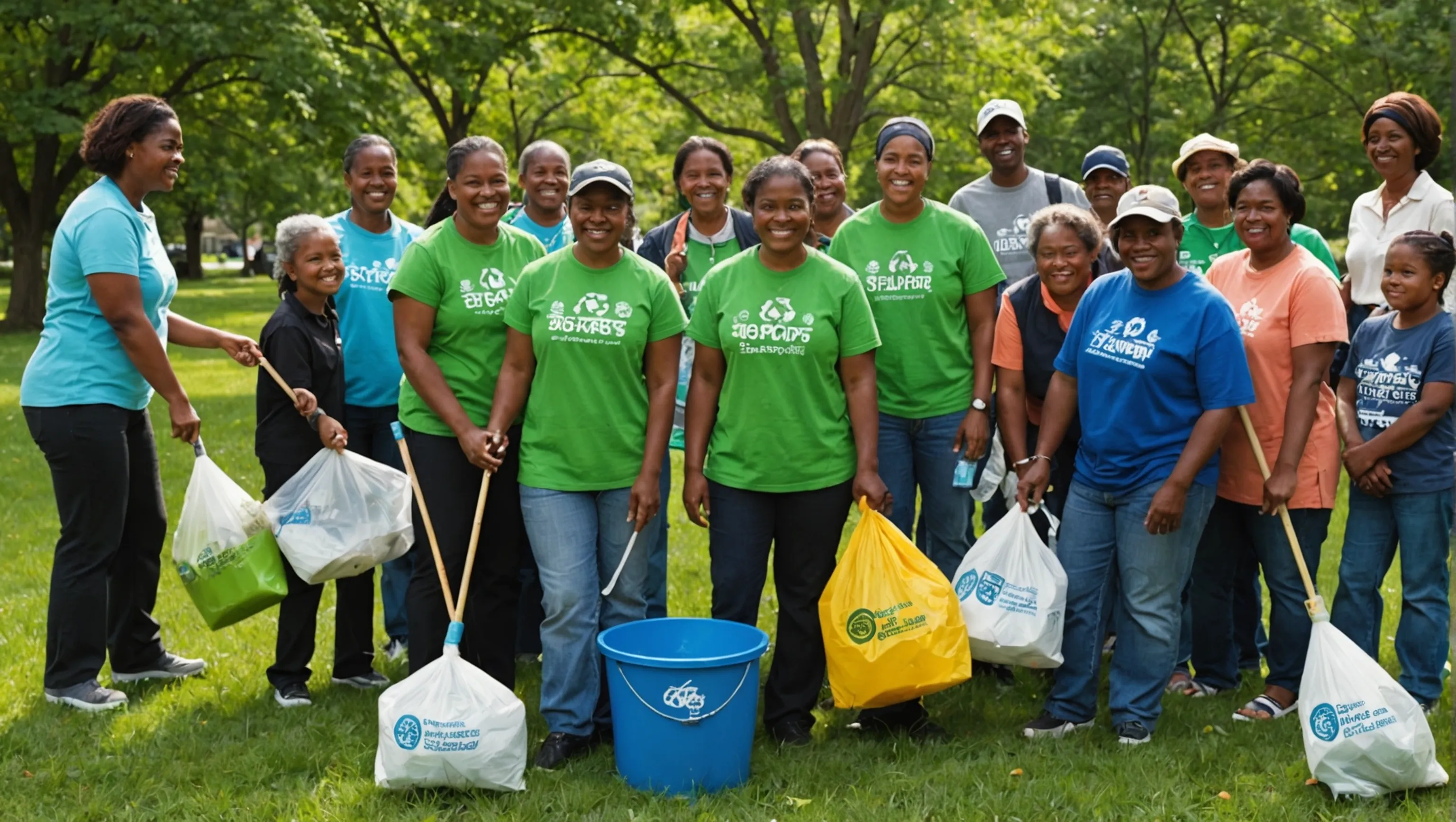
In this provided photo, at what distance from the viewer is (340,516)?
15.6 feet

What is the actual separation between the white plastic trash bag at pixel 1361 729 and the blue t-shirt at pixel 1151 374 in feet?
2.44

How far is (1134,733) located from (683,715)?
1.64 m

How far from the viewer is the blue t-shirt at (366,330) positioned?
5195 mm

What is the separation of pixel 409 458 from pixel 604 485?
72 cm

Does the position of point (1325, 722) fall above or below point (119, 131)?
below

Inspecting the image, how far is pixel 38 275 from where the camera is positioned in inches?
887

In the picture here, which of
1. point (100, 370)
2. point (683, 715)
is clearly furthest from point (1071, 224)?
point (100, 370)

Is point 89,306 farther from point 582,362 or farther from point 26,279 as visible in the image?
point 26,279

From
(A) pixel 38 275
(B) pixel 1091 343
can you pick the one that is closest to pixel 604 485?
(B) pixel 1091 343

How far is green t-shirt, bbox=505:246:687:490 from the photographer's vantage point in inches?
163

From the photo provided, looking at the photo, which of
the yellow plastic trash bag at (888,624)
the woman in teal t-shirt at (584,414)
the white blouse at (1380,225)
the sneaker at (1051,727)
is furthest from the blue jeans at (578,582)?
the white blouse at (1380,225)

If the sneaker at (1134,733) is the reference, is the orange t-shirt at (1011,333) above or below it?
above

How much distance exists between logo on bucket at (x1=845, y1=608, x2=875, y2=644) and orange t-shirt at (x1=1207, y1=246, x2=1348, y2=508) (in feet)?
4.54

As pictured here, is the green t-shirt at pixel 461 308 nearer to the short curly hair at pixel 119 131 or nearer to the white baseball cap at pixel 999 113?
the short curly hair at pixel 119 131
